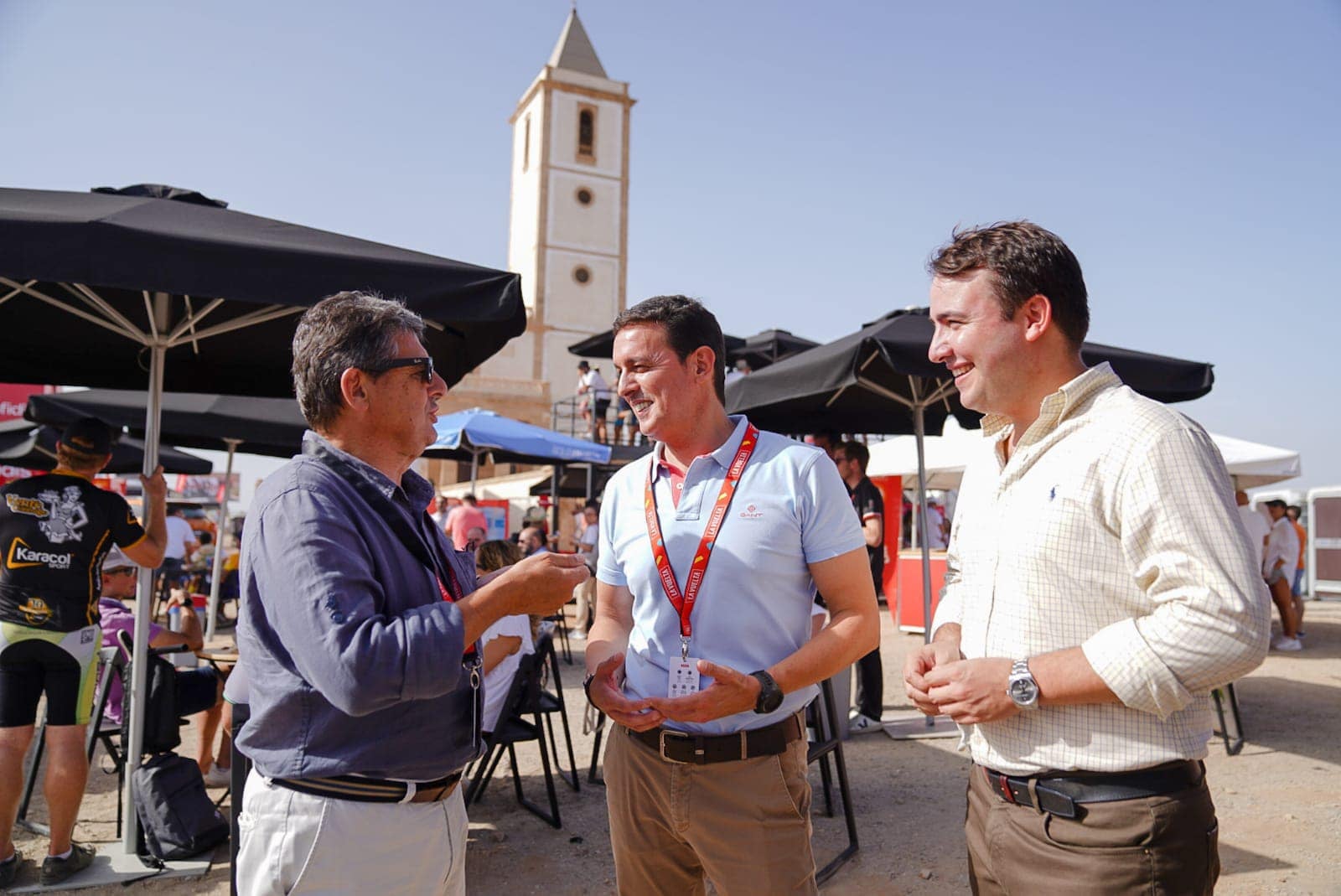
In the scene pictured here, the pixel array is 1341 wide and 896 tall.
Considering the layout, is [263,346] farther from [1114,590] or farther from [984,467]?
[1114,590]

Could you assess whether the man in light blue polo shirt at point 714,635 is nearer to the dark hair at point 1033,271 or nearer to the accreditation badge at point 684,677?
the accreditation badge at point 684,677

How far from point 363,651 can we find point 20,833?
4.30 meters

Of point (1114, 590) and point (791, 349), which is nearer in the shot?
point (1114, 590)

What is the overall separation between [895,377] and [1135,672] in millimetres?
5414

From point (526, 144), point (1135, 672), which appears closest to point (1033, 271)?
point (1135, 672)

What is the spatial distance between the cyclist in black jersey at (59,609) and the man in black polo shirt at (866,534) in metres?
4.43

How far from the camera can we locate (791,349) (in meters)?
13.4

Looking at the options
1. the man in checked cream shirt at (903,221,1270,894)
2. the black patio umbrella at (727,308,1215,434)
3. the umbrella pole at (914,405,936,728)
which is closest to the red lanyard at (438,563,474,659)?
the man in checked cream shirt at (903,221,1270,894)

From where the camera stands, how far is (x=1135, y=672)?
1.43 m

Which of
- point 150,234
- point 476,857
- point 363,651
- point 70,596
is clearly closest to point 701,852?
point 363,651

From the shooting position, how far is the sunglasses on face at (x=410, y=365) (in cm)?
175

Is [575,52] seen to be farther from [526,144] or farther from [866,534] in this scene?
[866,534]

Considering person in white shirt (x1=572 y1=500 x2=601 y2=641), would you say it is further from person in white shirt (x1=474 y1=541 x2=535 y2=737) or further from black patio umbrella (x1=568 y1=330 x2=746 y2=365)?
person in white shirt (x1=474 y1=541 x2=535 y2=737)

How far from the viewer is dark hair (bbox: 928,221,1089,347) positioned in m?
1.70
